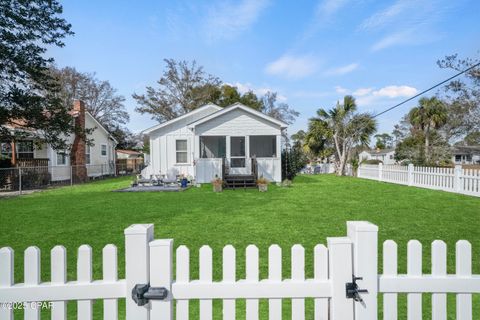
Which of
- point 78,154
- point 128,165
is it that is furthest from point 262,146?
point 128,165

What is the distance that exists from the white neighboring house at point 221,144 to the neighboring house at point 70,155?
4130 millimetres

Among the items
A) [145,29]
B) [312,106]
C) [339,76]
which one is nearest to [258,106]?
[312,106]

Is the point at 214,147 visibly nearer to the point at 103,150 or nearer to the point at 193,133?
the point at 193,133

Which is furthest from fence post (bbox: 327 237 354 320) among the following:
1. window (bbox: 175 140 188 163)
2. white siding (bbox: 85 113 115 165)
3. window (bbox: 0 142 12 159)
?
white siding (bbox: 85 113 115 165)

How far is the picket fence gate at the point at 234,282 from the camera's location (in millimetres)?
1510

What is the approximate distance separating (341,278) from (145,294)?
1094mm

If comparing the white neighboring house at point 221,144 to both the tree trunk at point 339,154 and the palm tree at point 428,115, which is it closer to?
the tree trunk at point 339,154

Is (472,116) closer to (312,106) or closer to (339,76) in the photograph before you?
(339,76)

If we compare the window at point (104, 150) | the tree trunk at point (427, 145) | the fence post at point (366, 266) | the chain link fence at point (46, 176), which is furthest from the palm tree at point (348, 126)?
the fence post at point (366, 266)

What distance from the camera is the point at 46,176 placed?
15992 mm

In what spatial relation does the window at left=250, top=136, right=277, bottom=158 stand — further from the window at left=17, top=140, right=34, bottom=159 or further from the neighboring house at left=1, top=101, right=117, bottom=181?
the window at left=17, top=140, right=34, bottom=159

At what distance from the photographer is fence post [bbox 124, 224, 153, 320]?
1496mm

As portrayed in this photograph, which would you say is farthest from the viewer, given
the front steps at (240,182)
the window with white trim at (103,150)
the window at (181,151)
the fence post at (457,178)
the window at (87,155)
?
the window with white trim at (103,150)

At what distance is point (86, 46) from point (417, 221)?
12.9m
